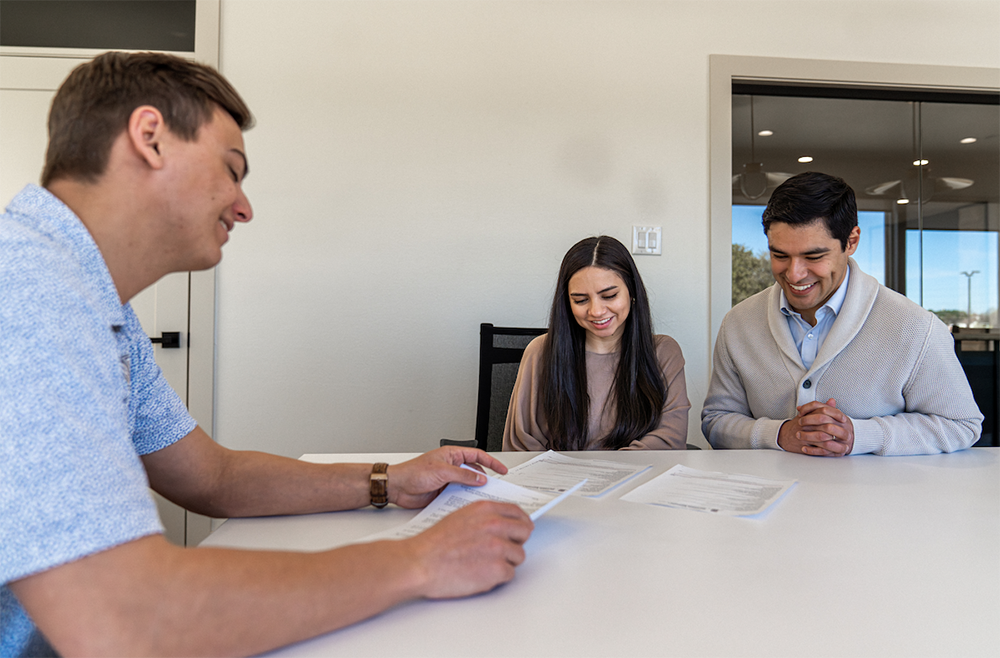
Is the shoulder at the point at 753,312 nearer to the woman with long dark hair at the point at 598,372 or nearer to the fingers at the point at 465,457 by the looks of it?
the woman with long dark hair at the point at 598,372

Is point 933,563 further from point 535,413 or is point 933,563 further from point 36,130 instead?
point 36,130

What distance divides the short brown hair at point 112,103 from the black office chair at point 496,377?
1.48 m

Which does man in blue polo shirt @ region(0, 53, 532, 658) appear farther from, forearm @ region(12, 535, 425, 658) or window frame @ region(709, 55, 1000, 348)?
window frame @ region(709, 55, 1000, 348)

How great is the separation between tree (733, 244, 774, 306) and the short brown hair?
244cm

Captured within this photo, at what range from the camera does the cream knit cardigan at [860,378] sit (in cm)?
144

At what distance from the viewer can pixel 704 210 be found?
8.66 ft

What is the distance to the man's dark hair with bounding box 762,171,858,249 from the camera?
63.9 inches

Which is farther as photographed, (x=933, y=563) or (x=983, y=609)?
(x=933, y=563)

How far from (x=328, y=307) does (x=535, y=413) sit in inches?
40.2

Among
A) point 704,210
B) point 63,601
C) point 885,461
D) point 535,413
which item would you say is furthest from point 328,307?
point 63,601

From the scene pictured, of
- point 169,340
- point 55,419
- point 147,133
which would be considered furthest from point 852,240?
point 169,340

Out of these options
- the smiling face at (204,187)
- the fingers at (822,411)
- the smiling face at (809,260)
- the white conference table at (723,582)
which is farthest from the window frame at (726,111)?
the smiling face at (204,187)

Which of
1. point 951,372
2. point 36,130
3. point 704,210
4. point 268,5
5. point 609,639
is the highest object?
point 268,5

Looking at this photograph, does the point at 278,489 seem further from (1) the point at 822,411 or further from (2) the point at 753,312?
(2) the point at 753,312
